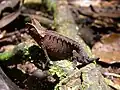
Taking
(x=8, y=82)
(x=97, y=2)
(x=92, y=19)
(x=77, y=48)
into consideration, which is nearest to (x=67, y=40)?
(x=77, y=48)

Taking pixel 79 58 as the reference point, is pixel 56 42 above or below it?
above

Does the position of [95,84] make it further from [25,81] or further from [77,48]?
[25,81]

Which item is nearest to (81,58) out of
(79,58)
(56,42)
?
(79,58)

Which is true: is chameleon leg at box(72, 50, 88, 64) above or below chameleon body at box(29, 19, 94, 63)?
below

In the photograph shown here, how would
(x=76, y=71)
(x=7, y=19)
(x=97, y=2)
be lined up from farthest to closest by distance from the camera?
(x=97, y=2) → (x=7, y=19) → (x=76, y=71)

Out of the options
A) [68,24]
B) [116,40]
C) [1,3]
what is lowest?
[116,40]

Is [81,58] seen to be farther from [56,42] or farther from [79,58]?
[56,42]

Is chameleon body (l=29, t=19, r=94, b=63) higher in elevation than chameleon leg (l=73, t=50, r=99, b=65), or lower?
higher

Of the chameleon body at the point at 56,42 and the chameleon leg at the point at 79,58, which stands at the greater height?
the chameleon body at the point at 56,42
